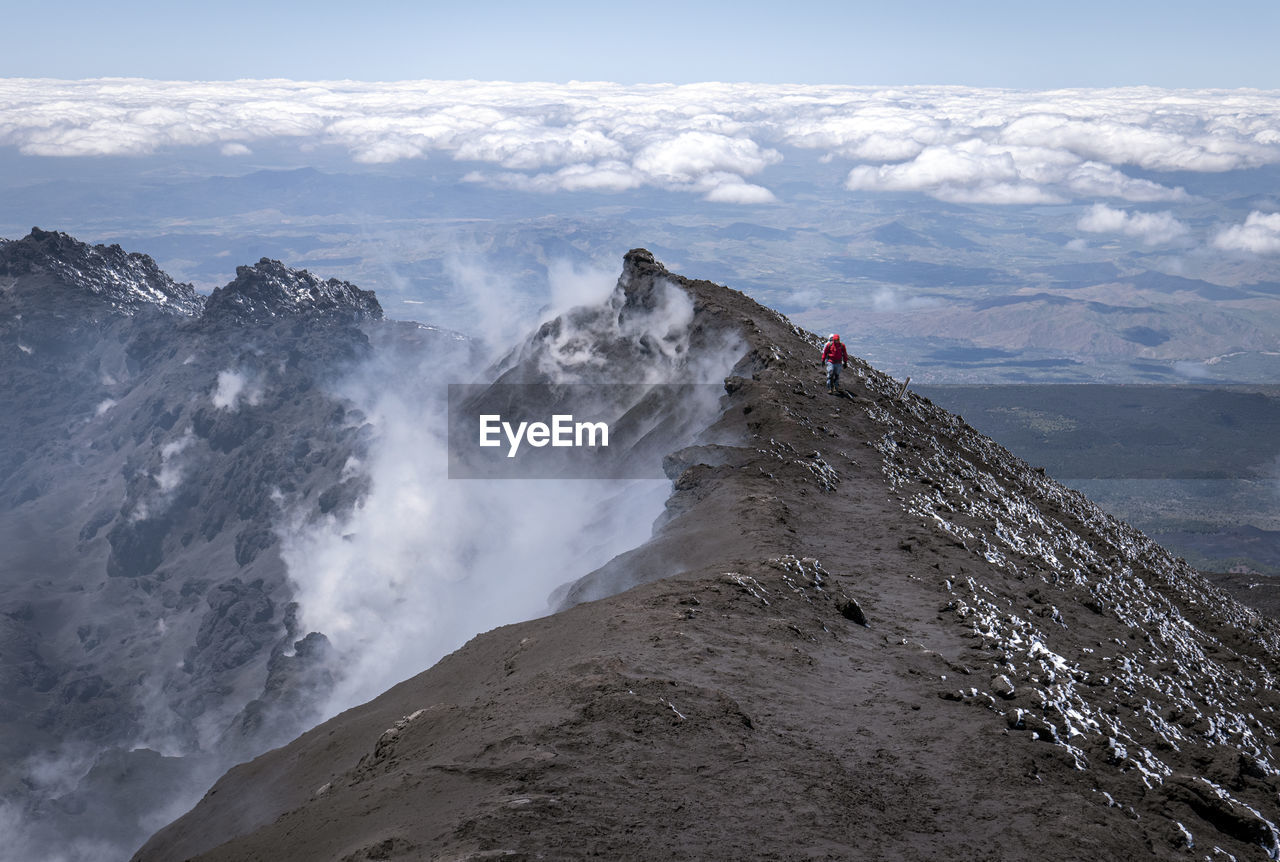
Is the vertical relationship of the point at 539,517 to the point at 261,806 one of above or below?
below

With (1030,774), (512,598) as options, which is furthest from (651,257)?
(1030,774)

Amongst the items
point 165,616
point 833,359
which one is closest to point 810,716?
point 833,359

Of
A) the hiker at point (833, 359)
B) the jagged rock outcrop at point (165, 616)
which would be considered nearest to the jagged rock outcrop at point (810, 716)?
the hiker at point (833, 359)

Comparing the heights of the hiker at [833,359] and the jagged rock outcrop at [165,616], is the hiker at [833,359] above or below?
above

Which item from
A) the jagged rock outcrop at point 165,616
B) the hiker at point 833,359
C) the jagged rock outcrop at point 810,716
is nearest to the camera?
the jagged rock outcrop at point 810,716

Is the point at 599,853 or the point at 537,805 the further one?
the point at 537,805

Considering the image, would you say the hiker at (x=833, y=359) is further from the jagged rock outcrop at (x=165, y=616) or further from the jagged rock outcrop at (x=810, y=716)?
the jagged rock outcrop at (x=165, y=616)

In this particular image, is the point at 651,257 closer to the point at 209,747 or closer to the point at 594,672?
the point at 594,672

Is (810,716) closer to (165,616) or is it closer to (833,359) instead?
(833,359)

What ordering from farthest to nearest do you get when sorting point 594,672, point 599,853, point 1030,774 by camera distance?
point 594,672, point 1030,774, point 599,853
